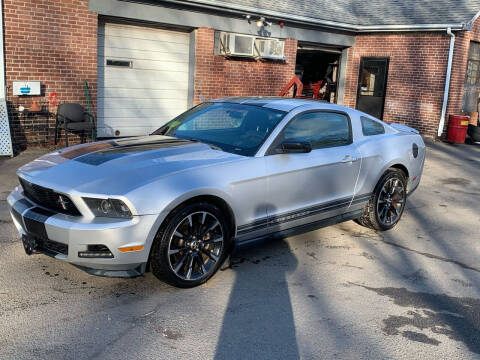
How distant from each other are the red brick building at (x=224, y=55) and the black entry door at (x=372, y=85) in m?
0.03

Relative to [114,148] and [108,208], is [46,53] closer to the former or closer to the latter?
[114,148]

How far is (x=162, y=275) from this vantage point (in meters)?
4.13

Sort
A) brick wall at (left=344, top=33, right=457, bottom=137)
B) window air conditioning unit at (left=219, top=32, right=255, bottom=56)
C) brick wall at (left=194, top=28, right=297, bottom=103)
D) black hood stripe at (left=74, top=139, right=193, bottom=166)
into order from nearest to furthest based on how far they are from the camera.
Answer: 1. black hood stripe at (left=74, top=139, right=193, bottom=166)
2. brick wall at (left=194, top=28, right=297, bottom=103)
3. window air conditioning unit at (left=219, top=32, right=255, bottom=56)
4. brick wall at (left=344, top=33, right=457, bottom=137)

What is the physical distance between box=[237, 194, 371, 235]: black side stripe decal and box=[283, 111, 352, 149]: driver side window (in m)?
0.63

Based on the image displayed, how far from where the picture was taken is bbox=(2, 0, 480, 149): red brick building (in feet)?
33.0

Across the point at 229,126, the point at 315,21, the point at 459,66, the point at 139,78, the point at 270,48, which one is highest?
the point at 315,21

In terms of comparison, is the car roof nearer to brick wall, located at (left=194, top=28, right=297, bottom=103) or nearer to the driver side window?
the driver side window

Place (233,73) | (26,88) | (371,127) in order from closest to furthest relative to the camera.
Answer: (371,127) < (26,88) < (233,73)

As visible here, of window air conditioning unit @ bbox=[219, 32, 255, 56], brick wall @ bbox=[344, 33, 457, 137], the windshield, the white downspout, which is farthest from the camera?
brick wall @ bbox=[344, 33, 457, 137]

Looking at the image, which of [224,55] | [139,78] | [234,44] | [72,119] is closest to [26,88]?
[72,119]

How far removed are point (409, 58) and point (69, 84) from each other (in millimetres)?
10480

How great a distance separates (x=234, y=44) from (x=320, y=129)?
811cm

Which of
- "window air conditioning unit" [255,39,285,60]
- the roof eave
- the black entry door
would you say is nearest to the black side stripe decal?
the roof eave

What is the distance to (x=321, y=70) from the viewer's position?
1833cm
